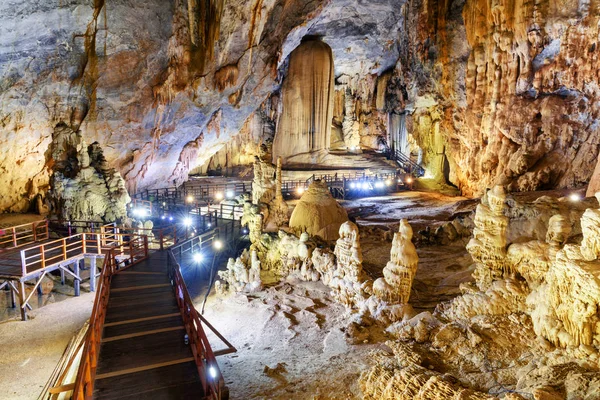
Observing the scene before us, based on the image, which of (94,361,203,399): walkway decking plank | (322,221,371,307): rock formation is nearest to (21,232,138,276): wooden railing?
(322,221,371,307): rock formation

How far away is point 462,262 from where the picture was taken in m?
12.1

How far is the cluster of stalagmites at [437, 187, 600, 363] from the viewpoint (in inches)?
215

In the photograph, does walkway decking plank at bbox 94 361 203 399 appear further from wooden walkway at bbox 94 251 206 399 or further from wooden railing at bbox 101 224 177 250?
wooden railing at bbox 101 224 177 250

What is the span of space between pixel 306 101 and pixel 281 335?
23.5m

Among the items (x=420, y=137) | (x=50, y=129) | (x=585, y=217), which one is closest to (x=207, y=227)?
(x=50, y=129)

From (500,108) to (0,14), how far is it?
20926mm

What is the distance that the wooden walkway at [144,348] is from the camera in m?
5.76

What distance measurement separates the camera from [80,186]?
1769cm

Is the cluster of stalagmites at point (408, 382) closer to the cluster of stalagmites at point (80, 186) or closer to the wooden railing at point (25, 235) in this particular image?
the wooden railing at point (25, 235)

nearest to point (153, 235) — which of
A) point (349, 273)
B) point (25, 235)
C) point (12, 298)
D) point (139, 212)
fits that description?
point (25, 235)

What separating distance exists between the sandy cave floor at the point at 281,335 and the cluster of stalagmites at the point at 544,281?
6.94ft

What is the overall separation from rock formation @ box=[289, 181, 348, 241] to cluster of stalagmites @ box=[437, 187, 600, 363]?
620 centimetres

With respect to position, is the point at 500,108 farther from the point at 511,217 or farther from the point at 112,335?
the point at 112,335

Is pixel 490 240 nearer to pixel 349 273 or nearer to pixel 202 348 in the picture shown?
pixel 349 273
